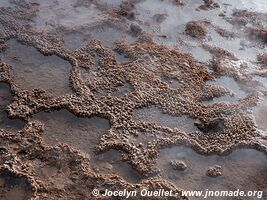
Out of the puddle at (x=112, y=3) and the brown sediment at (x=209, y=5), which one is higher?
the brown sediment at (x=209, y=5)

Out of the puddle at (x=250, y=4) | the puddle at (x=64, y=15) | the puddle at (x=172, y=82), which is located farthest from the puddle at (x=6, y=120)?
the puddle at (x=250, y=4)

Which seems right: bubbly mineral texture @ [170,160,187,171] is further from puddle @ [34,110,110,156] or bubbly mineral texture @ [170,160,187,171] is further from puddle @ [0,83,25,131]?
puddle @ [0,83,25,131]

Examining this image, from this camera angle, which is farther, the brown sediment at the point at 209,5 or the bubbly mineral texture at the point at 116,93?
the brown sediment at the point at 209,5

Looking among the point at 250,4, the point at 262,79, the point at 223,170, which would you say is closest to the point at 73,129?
the point at 223,170

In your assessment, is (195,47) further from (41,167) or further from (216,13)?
(41,167)

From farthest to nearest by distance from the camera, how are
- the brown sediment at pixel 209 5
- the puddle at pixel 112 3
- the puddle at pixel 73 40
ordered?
the brown sediment at pixel 209 5
the puddle at pixel 112 3
the puddle at pixel 73 40

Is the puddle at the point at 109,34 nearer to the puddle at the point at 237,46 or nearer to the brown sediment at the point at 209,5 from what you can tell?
the puddle at the point at 237,46
